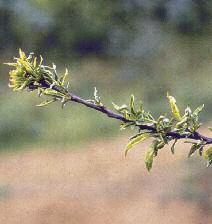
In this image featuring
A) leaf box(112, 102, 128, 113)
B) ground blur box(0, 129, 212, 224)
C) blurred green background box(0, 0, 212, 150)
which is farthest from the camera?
blurred green background box(0, 0, 212, 150)

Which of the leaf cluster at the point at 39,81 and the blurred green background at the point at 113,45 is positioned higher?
the blurred green background at the point at 113,45

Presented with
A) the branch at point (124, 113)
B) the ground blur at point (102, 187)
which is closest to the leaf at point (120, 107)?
the branch at point (124, 113)

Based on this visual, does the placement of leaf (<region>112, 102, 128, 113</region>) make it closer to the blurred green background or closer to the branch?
the branch

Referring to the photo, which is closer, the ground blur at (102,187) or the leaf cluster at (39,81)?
the leaf cluster at (39,81)

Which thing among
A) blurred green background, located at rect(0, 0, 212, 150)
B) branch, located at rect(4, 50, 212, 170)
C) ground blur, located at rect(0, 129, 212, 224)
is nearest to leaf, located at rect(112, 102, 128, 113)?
branch, located at rect(4, 50, 212, 170)

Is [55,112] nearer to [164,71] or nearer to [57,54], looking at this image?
[57,54]

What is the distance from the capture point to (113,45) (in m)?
6.83

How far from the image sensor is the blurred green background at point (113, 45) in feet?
20.1

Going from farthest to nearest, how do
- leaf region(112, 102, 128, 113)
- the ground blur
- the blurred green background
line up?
the blurred green background
the ground blur
leaf region(112, 102, 128, 113)

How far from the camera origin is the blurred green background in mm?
6129

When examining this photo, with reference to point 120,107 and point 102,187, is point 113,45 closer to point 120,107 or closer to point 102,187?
point 102,187

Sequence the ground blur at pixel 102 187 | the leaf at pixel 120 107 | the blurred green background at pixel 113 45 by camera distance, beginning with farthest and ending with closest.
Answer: the blurred green background at pixel 113 45
the ground blur at pixel 102 187
the leaf at pixel 120 107

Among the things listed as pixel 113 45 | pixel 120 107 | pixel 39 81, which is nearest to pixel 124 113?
pixel 120 107

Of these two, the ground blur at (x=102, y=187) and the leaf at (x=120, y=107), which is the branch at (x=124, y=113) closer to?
the leaf at (x=120, y=107)
